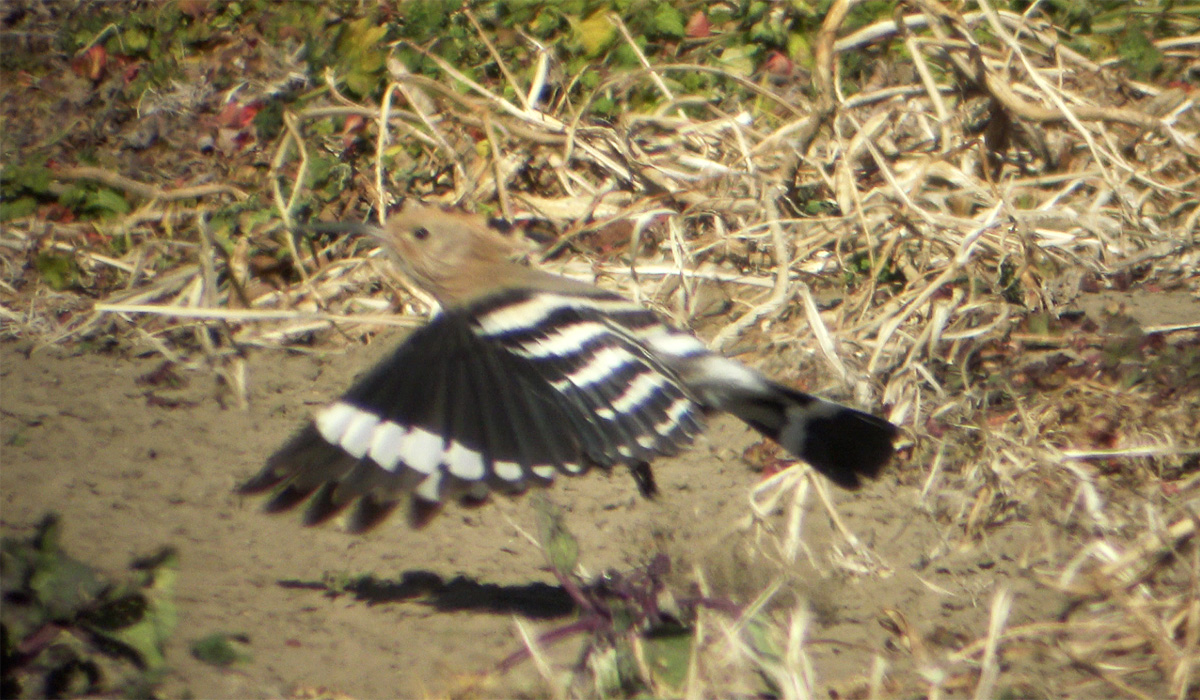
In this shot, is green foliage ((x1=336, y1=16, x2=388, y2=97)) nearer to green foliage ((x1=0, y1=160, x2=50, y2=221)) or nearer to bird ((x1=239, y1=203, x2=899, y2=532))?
green foliage ((x1=0, y1=160, x2=50, y2=221))

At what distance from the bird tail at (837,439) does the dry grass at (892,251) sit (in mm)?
136

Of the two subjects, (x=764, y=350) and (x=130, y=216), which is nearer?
(x=764, y=350)

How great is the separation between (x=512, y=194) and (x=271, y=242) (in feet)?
2.86

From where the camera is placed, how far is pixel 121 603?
1.92 meters

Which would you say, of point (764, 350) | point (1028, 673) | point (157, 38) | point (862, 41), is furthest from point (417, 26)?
point (1028, 673)

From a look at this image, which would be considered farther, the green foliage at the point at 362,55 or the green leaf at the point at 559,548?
the green foliage at the point at 362,55

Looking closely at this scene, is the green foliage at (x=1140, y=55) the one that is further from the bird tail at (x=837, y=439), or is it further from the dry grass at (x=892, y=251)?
the bird tail at (x=837, y=439)

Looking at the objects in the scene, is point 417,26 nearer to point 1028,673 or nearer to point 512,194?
point 512,194

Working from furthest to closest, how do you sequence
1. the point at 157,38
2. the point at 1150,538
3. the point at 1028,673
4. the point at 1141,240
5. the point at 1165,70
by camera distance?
the point at 157,38 < the point at 1165,70 < the point at 1141,240 < the point at 1150,538 < the point at 1028,673

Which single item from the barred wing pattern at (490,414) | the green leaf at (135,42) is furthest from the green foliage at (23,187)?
the barred wing pattern at (490,414)

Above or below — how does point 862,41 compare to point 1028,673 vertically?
above

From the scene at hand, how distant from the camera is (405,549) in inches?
103

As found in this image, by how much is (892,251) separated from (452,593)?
184 centimetres

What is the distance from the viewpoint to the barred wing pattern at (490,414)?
7.58 feet
